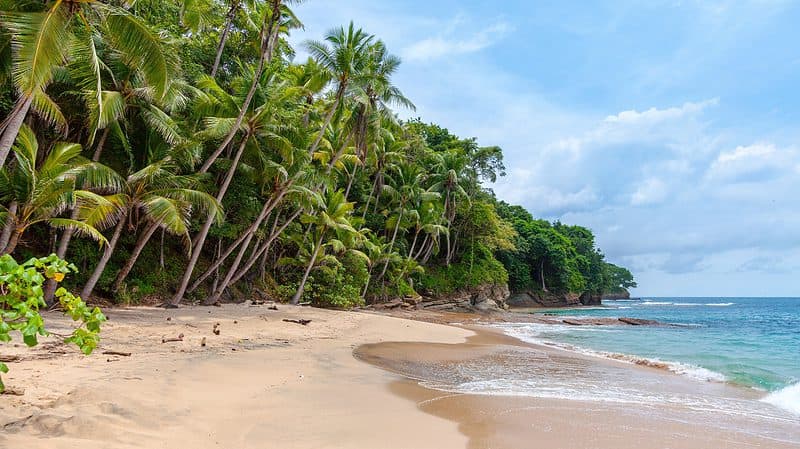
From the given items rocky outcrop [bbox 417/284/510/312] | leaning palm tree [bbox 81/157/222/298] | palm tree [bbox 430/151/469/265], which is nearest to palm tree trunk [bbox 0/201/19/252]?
leaning palm tree [bbox 81/157/222/298]

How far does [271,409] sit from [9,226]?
758cm

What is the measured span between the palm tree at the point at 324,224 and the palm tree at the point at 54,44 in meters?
11.6

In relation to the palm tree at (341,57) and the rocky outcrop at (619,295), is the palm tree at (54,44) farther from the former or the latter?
the rocky outcrop at (619,295)

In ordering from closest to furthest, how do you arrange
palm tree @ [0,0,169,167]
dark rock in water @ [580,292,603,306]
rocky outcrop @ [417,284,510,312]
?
palm tree @ [0,0,169,167] < rocky outcrop @ [417,284,510,312] < dark rock in water @ [580,292,603,306]

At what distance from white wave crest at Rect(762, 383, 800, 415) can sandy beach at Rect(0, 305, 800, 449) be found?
1.50 m

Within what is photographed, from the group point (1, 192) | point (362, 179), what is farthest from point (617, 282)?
point (1, 192)

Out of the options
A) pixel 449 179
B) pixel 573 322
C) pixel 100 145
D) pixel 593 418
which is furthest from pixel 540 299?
pixel 593 418

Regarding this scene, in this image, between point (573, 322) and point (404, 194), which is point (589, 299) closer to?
point (573, 322)

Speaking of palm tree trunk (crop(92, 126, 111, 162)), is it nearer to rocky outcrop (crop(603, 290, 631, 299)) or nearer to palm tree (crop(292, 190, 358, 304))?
palm tree (crop(292, 190, 358, 304))

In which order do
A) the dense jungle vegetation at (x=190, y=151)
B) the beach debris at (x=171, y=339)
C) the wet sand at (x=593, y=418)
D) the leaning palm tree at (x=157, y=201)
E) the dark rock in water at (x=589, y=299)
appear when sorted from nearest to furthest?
1. the wet sand at (x=593, y=418)
2. the beach debris at (x=171, y=339)
3. the dense jungle vegetation at (x=190, y=151)
4. the leaning palm tree at (x=157, y=201)
5. the dark rock in water at (x=589, y=299)

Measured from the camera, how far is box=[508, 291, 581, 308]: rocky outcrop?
50688 mm

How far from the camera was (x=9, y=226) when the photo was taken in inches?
340

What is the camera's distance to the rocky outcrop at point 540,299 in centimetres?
5069

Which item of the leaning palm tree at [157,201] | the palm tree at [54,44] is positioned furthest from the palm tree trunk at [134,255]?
the palm tree at [54,44]
